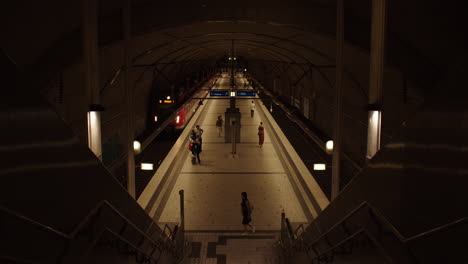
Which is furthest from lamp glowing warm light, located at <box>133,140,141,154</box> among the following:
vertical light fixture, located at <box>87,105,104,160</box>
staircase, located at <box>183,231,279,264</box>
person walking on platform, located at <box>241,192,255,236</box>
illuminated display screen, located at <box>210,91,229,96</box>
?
illuminated display screen, located at <box>210,91,229,96</box>

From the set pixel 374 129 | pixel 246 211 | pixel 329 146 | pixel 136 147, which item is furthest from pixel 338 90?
pixel 136 147

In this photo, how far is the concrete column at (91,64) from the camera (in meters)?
5.59

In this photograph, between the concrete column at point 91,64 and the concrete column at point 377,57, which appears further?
the concrete column at point 91,64

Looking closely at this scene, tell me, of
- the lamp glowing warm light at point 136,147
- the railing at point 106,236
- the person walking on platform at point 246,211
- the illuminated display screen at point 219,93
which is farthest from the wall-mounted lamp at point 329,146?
the illuminated display screen at point 219,93

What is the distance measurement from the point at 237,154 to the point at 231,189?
4097 millimetres

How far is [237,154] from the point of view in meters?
15.7

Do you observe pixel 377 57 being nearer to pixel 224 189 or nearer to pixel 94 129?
pixel 94 129

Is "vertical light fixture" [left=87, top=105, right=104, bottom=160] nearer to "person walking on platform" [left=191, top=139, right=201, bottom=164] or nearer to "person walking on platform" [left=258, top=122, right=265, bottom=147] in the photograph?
"person walking on platform" [left=191, top=139, right=201, bottom=164]

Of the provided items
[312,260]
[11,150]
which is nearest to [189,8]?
[312,260]

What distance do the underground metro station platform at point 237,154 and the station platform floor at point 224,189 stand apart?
60mm

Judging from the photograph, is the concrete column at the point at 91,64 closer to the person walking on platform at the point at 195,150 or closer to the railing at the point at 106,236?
the railing at the point at 106,236

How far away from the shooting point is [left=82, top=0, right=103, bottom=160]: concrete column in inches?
220

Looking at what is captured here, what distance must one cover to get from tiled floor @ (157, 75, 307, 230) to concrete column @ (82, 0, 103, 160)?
3987 mm

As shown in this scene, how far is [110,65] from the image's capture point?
37.4ft
